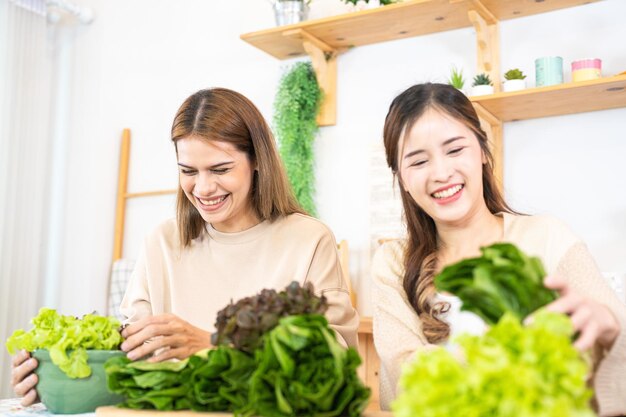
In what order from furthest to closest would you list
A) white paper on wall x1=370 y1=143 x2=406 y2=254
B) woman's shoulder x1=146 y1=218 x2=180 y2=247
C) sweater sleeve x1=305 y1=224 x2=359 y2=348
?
white paper on wall x1=370 y1=143 x2=406 y2=254
woman's shoulder x1=146 y1=218 x2=180 y2=247
sweater sleeve x1=305 y1=224 x2=359 y2=348

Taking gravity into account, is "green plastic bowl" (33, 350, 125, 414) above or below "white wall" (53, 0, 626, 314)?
below

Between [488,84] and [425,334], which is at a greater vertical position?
[488,84]

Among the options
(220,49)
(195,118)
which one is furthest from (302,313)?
(220,49)

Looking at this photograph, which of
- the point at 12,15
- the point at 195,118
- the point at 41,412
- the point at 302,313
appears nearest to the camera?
the point at 302,313

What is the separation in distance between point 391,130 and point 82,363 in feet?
2.35

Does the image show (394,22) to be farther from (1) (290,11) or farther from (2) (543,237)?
(2) (543,237)

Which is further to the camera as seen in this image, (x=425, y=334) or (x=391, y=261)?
(x=391, y=261)

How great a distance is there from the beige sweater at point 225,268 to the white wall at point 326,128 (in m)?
1.10

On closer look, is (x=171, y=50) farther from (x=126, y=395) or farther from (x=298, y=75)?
(x=126, y=395)

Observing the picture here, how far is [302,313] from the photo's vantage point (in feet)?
2.97

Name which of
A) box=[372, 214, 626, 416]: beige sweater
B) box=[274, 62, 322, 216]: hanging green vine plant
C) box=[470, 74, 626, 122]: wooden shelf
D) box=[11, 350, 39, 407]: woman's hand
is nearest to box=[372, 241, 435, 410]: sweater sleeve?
box=[372, 214, 626, 416]: beige sweater

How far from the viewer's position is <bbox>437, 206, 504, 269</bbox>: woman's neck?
55.3 inches

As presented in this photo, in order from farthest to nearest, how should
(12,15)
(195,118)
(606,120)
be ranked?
(12,15) → (606,120) → (195,118)

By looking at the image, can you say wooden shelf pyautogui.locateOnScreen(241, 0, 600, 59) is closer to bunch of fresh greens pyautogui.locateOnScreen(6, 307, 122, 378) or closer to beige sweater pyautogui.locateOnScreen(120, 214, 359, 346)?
beige sweater pyautogui.locateOnScreen(120, 214, 359, 346)
